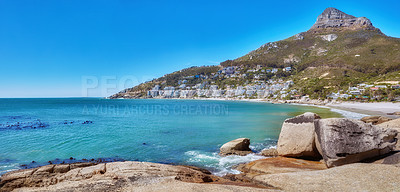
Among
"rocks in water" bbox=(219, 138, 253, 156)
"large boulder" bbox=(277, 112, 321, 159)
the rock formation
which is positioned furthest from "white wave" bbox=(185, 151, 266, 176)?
the rock formation

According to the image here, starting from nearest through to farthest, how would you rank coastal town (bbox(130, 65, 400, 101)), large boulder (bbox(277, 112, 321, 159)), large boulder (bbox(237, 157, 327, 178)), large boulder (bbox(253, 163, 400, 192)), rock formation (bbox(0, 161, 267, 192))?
large boulder (bbox(253, 163, 400, 192)) → rock formation (bbox(0, 161, 267, 192)) → large boulder (bbox(237, 157, 327, 178)) → large boulder (bbox(277, 112, 321, 159)) → coastal town (bbox(130, 65, 400, 101))

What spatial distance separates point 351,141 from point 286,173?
447 cm

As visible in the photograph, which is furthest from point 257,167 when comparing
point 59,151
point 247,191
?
point 59,151

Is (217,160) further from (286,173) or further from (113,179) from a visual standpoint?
(113,179)

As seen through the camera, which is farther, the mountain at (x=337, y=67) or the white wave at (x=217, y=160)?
the mountain at (x=337, y=67)

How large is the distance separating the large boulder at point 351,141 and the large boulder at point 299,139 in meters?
2.13

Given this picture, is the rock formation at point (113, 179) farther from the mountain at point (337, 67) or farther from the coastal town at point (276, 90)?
the mountain at point (337, 67)

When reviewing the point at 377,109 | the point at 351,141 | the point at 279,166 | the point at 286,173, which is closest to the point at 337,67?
the point at 377,109

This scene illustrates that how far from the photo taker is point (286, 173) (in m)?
9.60

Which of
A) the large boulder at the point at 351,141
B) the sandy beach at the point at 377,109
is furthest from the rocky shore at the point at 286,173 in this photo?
the sandy beach at the point at 377,109

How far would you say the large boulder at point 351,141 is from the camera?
416 inches

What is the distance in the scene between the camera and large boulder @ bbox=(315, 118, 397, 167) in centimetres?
1058

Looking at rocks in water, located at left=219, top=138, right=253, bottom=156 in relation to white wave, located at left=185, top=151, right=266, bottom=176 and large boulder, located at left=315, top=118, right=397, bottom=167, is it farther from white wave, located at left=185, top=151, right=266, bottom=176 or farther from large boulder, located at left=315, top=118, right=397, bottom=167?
large boulder, located at left=315, top=118, right=397, bottom=167

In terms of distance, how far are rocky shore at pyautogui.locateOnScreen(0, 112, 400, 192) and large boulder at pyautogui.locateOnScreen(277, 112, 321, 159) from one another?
0.23 ft
